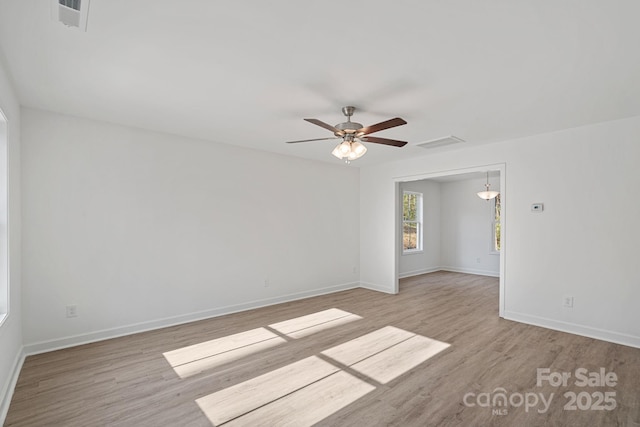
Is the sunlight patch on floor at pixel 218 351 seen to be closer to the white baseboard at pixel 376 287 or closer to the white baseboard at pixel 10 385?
the white baseboard at pixel 10 385

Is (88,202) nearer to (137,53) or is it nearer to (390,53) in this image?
(137,53)

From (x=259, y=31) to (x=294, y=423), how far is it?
2.59m

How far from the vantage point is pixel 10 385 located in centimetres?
249

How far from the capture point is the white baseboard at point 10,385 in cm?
219

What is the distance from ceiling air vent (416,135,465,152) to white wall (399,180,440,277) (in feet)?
9.65

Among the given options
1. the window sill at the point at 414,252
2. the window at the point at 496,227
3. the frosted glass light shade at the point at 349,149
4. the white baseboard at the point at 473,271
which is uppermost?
the frosted glass light shade at the point at 349,149

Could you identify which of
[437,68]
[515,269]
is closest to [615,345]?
[515,269]

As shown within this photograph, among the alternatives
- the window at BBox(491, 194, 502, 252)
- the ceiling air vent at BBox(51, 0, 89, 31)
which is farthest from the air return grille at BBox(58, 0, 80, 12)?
the window at BBox(491, 194, 502, 252)

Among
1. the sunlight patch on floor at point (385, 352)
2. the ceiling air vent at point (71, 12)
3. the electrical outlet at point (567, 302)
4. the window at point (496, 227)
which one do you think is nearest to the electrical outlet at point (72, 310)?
the sunlight patch on floor at point (385, 352)

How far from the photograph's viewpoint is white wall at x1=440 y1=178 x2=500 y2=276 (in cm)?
777

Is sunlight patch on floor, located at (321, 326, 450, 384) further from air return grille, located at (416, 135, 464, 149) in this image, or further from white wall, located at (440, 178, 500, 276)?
white wall, located at (440, 178, 500, 276)

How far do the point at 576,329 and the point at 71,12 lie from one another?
560 centimetres

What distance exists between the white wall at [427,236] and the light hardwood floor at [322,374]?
3406mm

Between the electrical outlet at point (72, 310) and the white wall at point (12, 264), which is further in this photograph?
the electrical outlet at point (72, 310)
